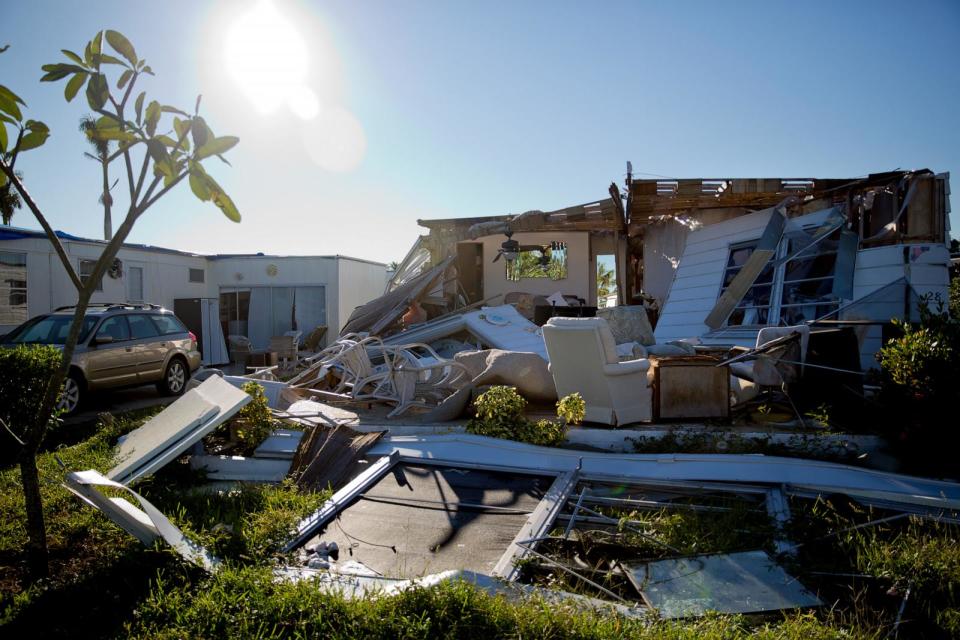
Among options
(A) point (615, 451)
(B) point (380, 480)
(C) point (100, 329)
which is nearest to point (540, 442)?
(A) point (615, 451)

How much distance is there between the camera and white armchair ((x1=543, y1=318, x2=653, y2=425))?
5230 millimetres

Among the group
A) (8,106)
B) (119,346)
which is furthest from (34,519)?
(119,346)

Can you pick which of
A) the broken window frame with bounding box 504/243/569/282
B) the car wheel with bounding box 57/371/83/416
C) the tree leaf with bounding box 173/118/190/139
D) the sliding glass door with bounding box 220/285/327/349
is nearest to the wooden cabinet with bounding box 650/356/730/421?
the tree leaf with bounding box 173/118/190/139

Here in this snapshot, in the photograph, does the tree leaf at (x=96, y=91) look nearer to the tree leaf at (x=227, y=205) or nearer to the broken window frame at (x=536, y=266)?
the tree leaf at (x=227, y=205)

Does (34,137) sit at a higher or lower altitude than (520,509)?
higher

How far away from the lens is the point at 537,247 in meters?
15.4

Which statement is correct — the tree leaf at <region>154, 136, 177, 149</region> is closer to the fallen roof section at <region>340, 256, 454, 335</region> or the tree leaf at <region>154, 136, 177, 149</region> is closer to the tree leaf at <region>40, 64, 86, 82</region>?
the tree leaf at <region>40, 64, 86, 82</region>

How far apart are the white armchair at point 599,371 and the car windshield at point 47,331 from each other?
7.28m

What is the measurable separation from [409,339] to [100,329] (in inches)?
198

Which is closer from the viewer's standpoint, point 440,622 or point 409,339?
point 440,622

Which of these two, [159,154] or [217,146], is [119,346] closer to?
[159,154]

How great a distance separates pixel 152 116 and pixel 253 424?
316cm

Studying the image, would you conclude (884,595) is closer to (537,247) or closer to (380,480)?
(380,480)

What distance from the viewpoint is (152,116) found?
2.71 metres
